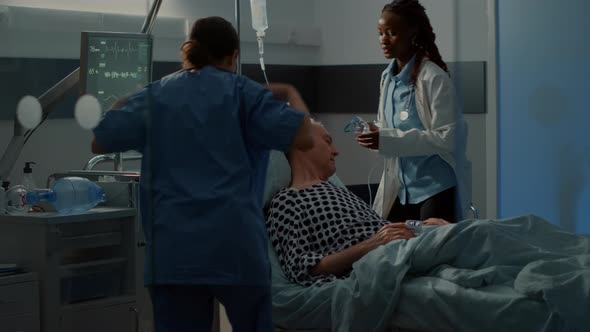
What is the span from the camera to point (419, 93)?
11.4ft

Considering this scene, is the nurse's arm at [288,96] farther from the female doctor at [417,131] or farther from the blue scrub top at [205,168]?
the female doctor at [417,131]

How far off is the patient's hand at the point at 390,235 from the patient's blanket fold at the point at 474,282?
0.38 feet

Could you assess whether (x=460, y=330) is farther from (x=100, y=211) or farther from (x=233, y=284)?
(x=100, y=211)

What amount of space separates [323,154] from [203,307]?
3.26 ft

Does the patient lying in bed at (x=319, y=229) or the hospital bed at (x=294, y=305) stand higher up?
the patient lying in bed at (x=319, y=229)

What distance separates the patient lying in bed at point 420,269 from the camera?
227 cm

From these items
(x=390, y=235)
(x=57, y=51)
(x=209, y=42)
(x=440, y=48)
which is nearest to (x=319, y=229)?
(x=390, y=235)

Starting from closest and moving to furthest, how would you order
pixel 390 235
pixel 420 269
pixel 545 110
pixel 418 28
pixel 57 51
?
pixel 420 269 < pixel 390 235 < pixel 418 28 < pixel 57 51 < pixel 545 110

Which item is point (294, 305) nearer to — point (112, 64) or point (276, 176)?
point (276, 176)

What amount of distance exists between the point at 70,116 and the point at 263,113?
1.86m

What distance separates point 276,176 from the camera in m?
3.04

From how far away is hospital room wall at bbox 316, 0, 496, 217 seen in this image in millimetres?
4539

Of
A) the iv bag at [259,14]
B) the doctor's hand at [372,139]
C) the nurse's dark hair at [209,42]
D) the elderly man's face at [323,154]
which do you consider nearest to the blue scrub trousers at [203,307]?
the nurse's dark hair at [209,42]

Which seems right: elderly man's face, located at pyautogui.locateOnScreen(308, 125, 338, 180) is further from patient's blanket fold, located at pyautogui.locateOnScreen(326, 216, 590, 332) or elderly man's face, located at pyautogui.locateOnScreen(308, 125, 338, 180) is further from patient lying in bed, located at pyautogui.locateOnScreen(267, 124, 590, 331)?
patient's blanket fold, located at pyautogui.locateOnScreen(326, 216, 590, 332)
